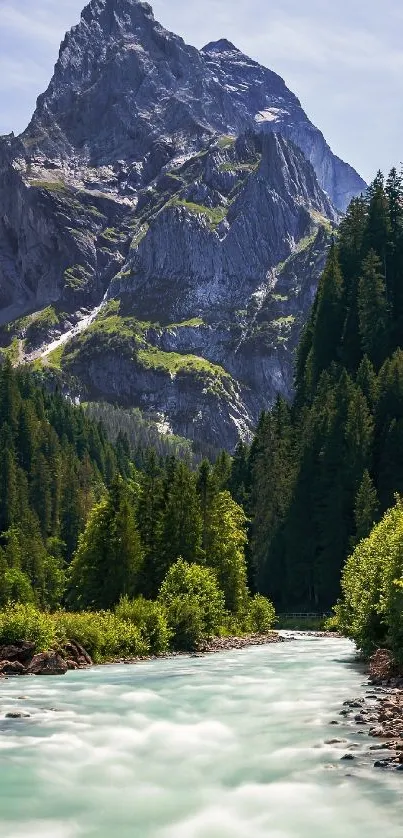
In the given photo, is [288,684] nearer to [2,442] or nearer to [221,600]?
[221,600]

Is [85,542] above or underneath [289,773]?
above

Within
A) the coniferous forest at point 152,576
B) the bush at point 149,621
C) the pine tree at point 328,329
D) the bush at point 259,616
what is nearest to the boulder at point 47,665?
the coniferous forest at point 152,576

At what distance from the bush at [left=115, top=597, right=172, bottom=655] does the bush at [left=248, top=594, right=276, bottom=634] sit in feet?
83.3

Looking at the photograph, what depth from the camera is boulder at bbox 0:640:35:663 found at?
170ft

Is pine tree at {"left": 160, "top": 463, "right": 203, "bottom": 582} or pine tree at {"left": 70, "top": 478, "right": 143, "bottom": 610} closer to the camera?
pine tree at {"left": 70, "top": 478, "right": 143, "bottom": 610}

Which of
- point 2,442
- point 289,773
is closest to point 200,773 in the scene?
point 289,773

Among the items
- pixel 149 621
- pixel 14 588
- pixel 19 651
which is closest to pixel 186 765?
pixel 19 651

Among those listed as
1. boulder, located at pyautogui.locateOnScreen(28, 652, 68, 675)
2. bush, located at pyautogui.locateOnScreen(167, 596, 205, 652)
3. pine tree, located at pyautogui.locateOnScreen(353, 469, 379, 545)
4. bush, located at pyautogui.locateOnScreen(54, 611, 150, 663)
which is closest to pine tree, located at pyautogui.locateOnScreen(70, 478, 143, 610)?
bush, located at pyautogui.locateOnScreen(167, 596, 205, 652)

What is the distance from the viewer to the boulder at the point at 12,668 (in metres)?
49.5

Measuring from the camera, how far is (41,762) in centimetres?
2642

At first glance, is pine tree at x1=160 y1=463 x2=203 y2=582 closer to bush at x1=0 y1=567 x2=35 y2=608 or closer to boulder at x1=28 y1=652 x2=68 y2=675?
bush at x1=0 y1=567 x2=35 y2=608

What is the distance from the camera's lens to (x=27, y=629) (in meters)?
53.0

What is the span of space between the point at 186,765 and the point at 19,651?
1091 inches

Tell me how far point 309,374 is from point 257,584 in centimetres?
3529
